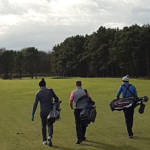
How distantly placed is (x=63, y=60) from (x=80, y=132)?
106214mm

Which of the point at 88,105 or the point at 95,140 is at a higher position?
the point at 88,105

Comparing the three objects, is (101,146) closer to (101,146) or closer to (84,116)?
(101,146)

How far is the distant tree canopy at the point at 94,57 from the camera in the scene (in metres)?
84.7

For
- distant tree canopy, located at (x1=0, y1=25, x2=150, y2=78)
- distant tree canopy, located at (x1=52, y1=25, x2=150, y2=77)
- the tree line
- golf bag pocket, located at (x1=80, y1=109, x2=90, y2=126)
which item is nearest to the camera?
golf bag pocket, located at (x1=80, y1=109, x2=90, y2=126)

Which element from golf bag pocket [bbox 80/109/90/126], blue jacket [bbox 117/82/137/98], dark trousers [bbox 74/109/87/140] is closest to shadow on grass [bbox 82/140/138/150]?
dark trousers [bbox 74/109/87/140]

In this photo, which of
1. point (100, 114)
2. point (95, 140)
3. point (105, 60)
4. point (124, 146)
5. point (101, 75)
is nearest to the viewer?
point (124, 146)

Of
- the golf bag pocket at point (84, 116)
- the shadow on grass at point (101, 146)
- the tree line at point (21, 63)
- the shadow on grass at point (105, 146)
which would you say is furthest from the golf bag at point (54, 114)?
the tree line at point (21, 63)

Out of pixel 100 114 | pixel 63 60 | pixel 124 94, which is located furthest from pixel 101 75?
pixel 124 94

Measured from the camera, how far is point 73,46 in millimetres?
117000

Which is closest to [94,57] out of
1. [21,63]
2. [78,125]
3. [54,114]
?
[21,63]

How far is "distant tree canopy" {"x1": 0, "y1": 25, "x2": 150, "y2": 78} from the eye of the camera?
8469 cm

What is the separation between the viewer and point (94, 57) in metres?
99.7

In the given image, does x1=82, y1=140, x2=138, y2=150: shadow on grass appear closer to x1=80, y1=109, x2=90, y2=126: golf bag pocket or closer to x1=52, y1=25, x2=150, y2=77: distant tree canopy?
x1=80, y1=109, x2=90, y2=126: golf bag pocket

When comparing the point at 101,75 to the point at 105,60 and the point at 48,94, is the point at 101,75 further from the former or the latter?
the point at 48,94
